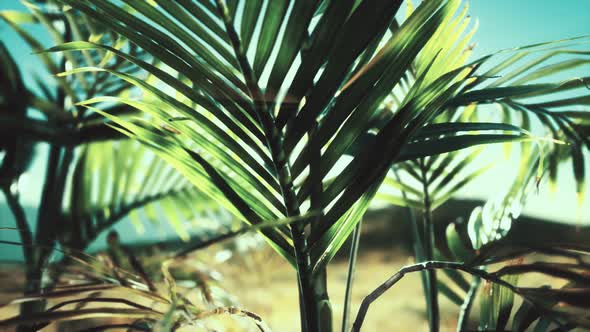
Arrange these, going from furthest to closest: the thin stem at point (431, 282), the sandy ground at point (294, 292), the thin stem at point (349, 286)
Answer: the thin stem at point (431, 282), the thin stem at point (349, 286), the sandy ground at point (294, 292)

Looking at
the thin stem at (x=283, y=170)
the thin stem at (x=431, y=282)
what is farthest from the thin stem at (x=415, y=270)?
the thin stem at (x=431, y=282)

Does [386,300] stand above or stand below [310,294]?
below

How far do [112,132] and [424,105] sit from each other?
654 mm

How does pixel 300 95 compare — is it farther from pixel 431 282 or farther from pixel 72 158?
pixel 72 158

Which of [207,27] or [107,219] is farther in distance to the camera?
[107,219]

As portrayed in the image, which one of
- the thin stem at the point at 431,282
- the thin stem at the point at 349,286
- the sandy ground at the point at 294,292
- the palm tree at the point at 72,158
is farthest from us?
the palm tree at the point at 72,158

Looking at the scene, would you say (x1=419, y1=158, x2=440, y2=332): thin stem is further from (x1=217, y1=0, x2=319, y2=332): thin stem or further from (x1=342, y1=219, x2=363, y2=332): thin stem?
(x1=217, y1=0, x2=319, y2=332): thin stem

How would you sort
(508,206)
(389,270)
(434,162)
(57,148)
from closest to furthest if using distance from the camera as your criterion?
1. (508,206)
2. (434,162)
3. (57,148)
4. (389,270)

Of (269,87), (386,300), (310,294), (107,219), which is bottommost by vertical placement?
(386,300)

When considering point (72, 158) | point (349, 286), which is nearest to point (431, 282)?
point (349, 286)

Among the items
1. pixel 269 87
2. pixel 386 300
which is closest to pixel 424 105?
pixel 269 87

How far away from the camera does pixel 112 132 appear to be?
80 centimetres

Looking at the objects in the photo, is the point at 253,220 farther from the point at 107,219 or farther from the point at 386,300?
the point at 386,300

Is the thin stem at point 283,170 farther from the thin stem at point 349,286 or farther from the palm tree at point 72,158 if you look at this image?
the palm tree at point 72,158
